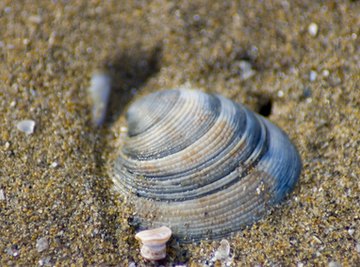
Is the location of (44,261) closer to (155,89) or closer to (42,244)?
(42,244)

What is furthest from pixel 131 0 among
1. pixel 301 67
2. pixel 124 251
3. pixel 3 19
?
pixel 124 251

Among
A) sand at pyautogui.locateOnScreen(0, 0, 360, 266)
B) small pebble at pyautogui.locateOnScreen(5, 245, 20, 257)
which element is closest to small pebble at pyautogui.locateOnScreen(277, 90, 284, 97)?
sand at pyautogui.locateOnScreen(0, 0, 360, 266)

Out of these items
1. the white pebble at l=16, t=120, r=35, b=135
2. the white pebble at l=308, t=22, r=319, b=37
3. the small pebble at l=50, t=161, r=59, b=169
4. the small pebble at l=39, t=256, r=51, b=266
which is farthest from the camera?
the white pebble at l=308, t=22, r=319, b=37

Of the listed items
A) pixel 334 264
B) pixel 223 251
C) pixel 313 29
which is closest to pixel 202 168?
pixel 223 251

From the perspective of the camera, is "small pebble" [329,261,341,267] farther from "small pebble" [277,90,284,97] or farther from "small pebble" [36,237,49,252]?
"small pebble" [36,237,49,252]

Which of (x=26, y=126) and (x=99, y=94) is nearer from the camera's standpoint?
(x=26, y=126)

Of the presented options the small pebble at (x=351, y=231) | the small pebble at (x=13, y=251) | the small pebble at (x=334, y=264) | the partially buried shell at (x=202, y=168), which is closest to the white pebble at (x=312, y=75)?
the partially buried shell at (x=202, y=168)
